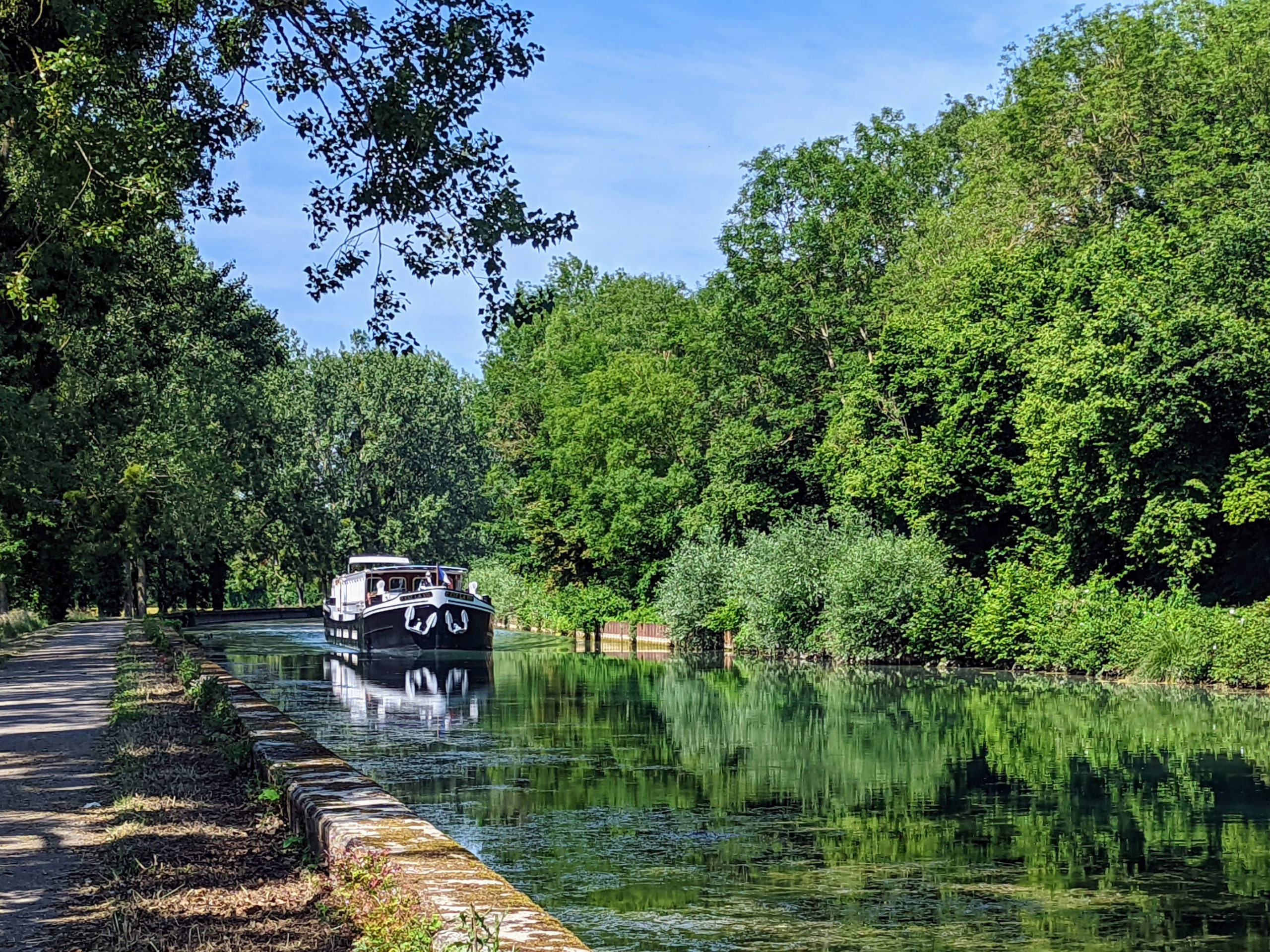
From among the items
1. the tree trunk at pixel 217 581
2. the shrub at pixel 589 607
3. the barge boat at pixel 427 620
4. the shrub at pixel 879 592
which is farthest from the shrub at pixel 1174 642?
the tree trunk at pixel 217 581

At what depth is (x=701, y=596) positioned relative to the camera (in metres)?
47.2

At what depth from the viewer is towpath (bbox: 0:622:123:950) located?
290 inches

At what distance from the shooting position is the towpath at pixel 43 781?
7.37m

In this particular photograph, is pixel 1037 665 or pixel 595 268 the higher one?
pixel 595 268

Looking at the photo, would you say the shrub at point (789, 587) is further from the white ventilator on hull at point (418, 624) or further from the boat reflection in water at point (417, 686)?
the white ventilator on hull at point (418, 624)

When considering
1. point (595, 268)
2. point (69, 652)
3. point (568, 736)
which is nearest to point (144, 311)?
point (69, 652)

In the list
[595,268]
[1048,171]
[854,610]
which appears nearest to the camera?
[854,610]

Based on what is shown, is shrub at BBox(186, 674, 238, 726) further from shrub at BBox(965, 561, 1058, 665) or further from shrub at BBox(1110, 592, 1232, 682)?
shrub at BBox(965, 561, 1058, 665)

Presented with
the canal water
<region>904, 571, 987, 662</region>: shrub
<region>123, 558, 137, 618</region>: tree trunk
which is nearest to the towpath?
the canal water

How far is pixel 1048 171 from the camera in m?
39.6

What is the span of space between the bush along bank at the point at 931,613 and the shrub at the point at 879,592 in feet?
0.13

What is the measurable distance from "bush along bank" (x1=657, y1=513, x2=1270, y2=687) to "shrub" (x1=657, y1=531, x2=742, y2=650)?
57 mm

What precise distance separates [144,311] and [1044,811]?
28638 mm

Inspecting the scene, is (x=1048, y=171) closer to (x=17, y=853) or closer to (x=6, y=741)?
(x=6, y=741)
